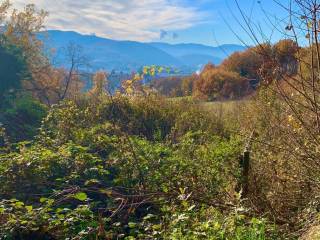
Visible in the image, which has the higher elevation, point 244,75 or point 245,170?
point 244,75

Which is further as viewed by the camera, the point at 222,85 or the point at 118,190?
the point at 222,85

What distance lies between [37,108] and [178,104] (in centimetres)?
725

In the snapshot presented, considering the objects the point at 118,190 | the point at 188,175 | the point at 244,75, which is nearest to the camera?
the point at 188,175

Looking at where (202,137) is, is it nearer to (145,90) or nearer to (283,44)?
(145,90)

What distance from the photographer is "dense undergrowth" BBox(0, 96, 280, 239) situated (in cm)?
461

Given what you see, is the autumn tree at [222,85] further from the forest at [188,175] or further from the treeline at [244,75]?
the forest at [188,175]

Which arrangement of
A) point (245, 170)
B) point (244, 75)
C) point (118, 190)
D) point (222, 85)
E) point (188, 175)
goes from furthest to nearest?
point (222, 85), point (244, 75), point (118, 190), point (188, 175), point (245, 170)

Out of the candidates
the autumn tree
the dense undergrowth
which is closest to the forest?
the dense undergrowth

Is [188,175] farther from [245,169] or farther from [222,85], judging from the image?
[222,85]

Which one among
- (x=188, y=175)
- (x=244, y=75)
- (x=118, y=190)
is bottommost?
(x=118, y=190)

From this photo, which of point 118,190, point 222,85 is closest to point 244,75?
point 118,190

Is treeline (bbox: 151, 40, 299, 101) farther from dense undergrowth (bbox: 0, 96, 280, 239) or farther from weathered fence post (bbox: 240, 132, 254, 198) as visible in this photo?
dense undergrowth (bbox: 0, 96, 280, 239)

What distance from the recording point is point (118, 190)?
7.31 meters

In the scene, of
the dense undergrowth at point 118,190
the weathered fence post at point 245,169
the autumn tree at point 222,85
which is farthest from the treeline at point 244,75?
the dense undergrowth at point 118,190
